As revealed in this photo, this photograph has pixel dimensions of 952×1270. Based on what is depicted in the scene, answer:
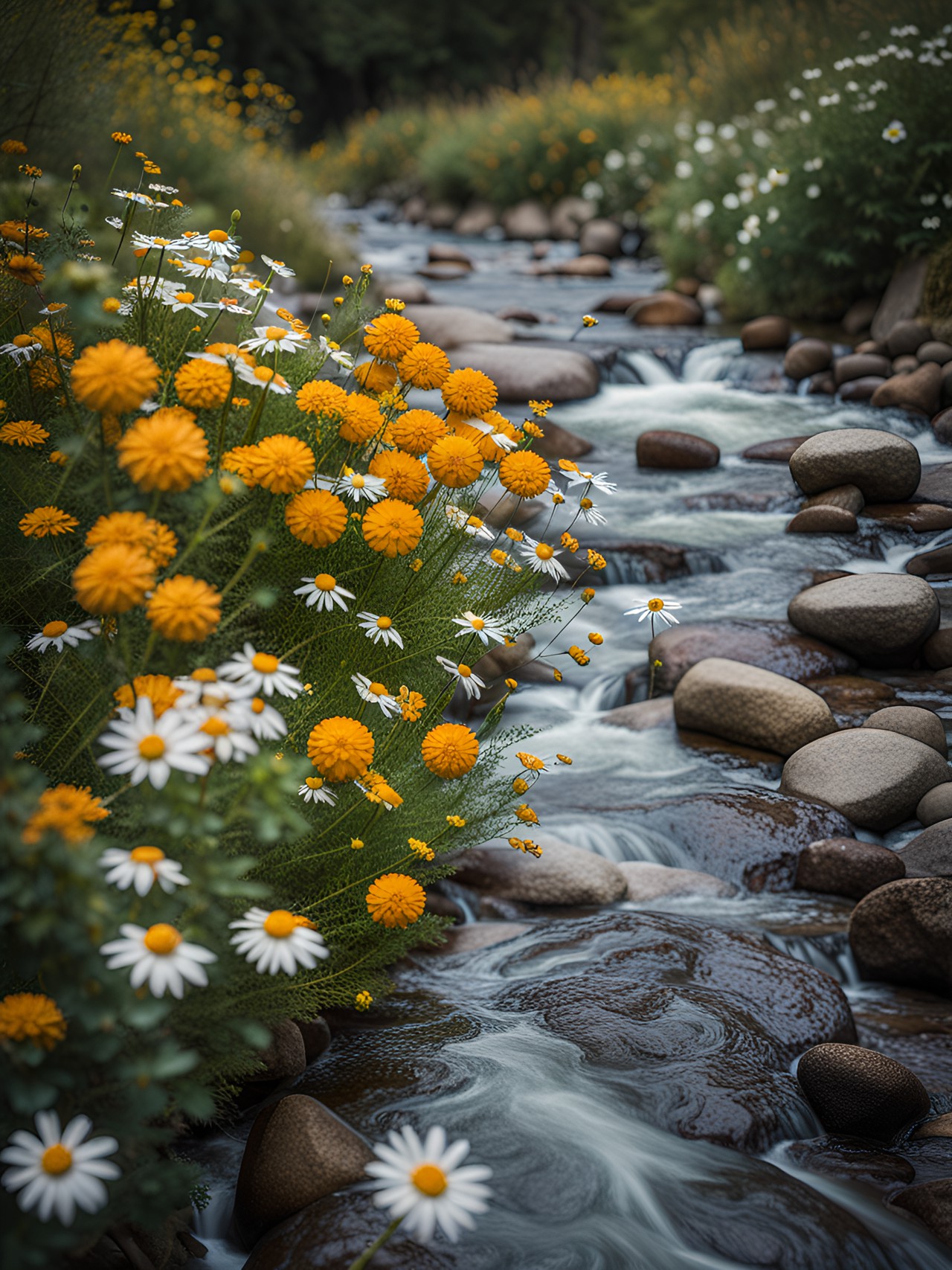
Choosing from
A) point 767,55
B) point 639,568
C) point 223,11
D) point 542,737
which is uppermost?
point 223,11

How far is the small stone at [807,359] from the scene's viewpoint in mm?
7340

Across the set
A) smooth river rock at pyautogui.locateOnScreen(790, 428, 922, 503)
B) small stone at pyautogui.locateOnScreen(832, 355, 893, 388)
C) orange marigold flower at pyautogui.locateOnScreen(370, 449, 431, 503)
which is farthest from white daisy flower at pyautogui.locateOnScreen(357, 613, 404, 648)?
small stone at pyautogui.locateOnScreen(832, 355, 893, 388)

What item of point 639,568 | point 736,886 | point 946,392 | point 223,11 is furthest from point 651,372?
point 223,11

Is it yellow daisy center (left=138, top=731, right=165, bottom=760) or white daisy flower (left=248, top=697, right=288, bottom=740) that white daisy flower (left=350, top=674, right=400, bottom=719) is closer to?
white daisy flower (left=248, top=697, right=288, bottom=740)

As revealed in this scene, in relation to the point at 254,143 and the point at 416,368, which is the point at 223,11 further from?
the point at 416,368

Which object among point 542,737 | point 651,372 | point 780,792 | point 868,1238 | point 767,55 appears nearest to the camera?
point 868,1238

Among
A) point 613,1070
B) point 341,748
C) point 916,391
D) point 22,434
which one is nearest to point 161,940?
point 341,748

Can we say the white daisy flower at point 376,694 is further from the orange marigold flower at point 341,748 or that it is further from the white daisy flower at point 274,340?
the white daisy flower at point 274,340

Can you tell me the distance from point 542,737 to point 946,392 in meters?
3.80

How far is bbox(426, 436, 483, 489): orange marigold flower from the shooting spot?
2203 millimetres

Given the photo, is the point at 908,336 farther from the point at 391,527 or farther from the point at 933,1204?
the point at 933,1204

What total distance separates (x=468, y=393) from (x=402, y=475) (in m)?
0.34

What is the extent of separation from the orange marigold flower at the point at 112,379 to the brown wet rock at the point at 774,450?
5208mm

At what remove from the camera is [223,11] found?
944 inches
